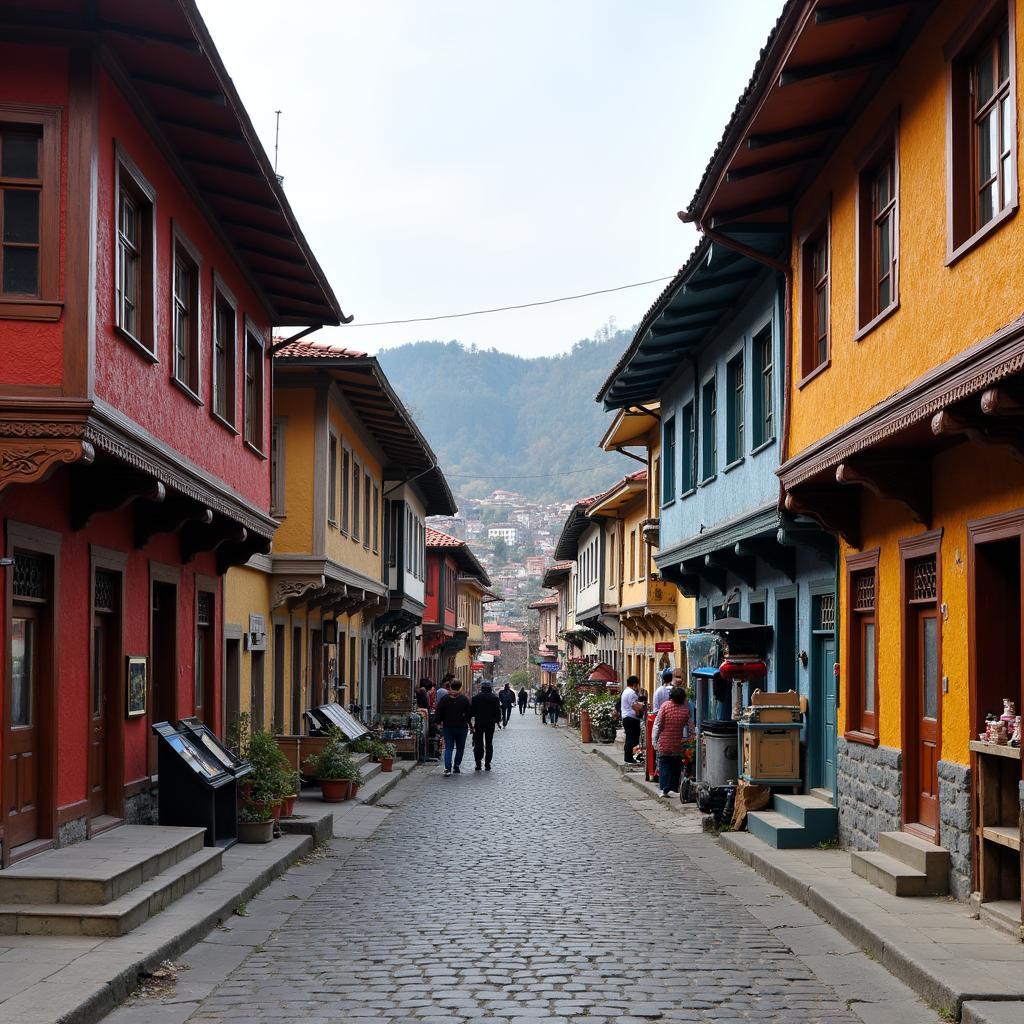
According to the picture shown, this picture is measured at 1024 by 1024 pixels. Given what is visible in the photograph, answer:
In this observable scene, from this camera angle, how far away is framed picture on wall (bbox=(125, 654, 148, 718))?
1305 cm

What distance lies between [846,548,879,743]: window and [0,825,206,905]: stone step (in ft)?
20.3

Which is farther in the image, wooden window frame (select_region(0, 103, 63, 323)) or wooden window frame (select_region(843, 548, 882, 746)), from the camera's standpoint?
wooden window frame (select_region(843, 548, 882, 746))

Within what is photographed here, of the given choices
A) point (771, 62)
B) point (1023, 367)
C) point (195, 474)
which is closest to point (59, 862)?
point (195, 474)

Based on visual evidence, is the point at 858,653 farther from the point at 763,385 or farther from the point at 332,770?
the point at 332,770

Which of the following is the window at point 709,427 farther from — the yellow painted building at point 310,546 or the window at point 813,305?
the window at point 813,305

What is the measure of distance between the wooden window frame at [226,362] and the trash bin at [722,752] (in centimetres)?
673

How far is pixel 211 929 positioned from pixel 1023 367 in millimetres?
6590

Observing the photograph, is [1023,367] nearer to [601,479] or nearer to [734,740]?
[734,740]

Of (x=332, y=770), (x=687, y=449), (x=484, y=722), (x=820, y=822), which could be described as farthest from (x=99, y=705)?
(x=484, y=722)

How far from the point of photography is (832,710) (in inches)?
591

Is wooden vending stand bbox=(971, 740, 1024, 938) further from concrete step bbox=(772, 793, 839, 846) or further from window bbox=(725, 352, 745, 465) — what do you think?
window bbox=(725, 352, 745, 465)

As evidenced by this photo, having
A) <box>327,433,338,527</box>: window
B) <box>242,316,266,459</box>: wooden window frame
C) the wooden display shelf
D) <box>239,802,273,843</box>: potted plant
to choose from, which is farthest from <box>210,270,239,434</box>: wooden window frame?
the wooden display shelf

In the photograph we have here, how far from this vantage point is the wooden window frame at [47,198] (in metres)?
9.51

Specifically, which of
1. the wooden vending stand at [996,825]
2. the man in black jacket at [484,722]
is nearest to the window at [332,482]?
the man in black jacket at [484,722]
